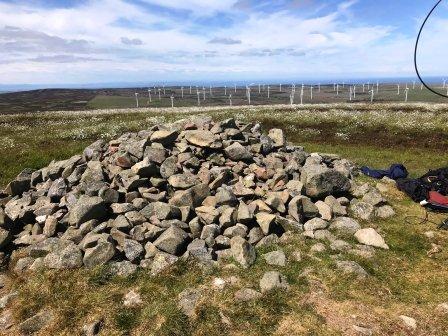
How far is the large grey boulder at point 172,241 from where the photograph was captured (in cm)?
1224

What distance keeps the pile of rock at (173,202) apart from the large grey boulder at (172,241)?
0.12 ft

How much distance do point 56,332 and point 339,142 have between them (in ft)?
112

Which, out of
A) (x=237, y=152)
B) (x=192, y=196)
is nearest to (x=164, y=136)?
(x=237, y=152)

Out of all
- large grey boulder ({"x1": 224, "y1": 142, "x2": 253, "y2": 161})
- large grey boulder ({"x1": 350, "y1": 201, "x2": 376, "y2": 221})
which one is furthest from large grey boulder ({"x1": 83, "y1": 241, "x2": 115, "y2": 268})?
large grey boulder ({"x1": 350, "y1": 201, "x2": 376, "y2": 221})

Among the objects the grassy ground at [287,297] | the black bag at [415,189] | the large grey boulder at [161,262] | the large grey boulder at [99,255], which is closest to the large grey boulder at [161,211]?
the large grey boulder at [161,262]

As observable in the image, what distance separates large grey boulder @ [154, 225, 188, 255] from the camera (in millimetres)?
12242

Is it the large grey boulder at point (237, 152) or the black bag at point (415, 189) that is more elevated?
the large grey boulder at point (237, 152)

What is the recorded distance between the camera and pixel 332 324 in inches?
363

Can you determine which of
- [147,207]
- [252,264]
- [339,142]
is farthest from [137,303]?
[339,142]

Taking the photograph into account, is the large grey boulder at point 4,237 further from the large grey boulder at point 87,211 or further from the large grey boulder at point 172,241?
the large grey boulder at point 172,241

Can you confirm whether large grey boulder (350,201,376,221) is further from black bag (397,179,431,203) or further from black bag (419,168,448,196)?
black bag (419,168,448,196)

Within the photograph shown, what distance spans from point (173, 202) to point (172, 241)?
98.5 inches

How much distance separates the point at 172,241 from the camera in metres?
12.2

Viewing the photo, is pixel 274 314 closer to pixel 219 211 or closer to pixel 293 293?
pixel 293 293
